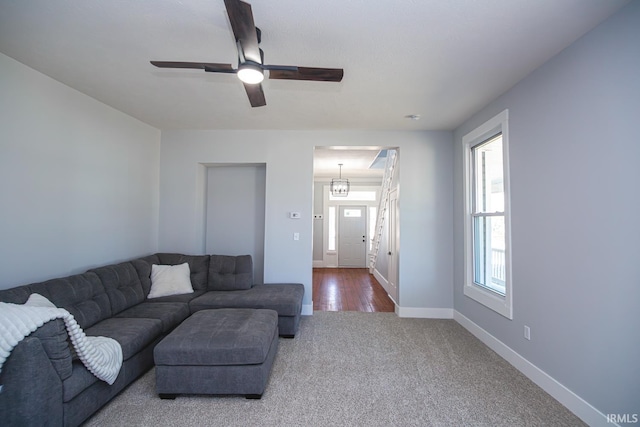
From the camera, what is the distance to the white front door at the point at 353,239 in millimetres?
8602

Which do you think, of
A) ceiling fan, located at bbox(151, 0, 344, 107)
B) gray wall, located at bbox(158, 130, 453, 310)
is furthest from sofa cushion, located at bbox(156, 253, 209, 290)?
ceiling fan, located at bbox(151, 0, 344, 107)

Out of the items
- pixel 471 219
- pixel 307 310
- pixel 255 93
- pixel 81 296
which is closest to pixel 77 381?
pixel 81 296

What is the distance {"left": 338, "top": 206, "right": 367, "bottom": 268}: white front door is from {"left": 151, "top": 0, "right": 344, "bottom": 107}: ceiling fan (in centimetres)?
675

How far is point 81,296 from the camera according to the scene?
2451mm

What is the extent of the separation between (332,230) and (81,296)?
6.71 metres

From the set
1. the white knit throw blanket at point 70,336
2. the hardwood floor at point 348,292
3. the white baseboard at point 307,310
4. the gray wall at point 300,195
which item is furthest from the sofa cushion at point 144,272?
the hardwood floor at point 348,292

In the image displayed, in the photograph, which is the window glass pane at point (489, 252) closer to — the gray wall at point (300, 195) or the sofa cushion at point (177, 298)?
the gray wall at point (300, 195)

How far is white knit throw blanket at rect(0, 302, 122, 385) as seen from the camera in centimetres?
146

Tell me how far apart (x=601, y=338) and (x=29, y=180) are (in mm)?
4648

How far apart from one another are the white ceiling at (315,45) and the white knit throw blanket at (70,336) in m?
1.89

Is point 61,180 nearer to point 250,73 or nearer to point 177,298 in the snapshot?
point 177,298

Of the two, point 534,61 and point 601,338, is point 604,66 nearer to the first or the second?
point 534,61

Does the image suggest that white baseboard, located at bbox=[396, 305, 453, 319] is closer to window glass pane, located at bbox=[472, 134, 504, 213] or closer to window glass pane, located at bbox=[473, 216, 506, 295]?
window glass pane, located at bbox=[473, 216, 506, 295]

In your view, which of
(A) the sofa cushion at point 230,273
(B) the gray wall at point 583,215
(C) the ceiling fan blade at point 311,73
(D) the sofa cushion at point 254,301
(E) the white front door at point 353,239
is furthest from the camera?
(E) the white front door at point 353,239
